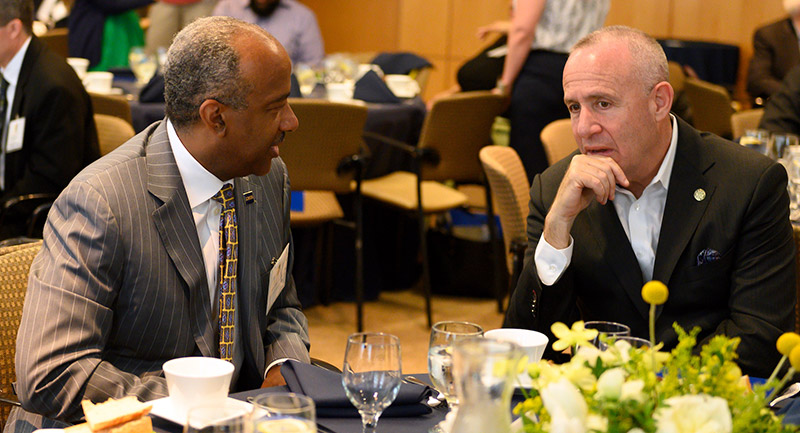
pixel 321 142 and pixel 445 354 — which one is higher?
pixel 445 354

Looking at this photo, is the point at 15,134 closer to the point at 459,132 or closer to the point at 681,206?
the point at 459,132

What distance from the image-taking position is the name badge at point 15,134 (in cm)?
382

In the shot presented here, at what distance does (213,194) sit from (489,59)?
12.3 ft

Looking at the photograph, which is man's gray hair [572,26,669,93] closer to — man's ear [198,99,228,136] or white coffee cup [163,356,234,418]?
man's ear [198,99,228,136]

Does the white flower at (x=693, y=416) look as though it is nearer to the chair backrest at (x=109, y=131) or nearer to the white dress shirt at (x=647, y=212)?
the white dress shirt at (x=647, y=212)

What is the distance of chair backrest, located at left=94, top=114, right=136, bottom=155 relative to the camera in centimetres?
394

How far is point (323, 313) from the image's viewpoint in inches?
196

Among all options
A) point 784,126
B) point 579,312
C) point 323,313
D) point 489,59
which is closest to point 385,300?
point 323,313

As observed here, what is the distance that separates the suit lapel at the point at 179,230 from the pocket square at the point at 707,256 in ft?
3.73

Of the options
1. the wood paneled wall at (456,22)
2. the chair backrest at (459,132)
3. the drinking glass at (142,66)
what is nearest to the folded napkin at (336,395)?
the chair backrest at (459,132)

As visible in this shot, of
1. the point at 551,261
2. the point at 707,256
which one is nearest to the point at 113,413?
the point at 551,261

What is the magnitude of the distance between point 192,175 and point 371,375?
2.43 feet

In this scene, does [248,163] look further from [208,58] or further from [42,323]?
[42,323]

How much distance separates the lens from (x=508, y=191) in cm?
334
